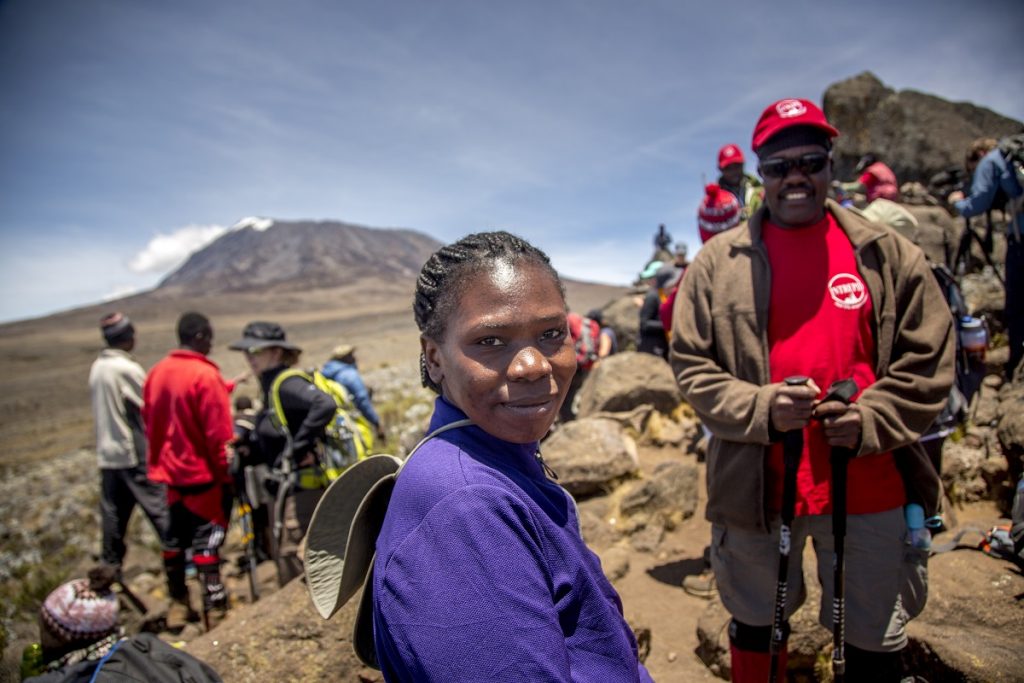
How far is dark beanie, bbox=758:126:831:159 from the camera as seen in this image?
2141mm

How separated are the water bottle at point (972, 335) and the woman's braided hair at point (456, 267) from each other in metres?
2.92

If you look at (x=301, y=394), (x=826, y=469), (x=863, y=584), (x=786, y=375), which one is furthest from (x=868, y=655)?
(x=301, y=394)

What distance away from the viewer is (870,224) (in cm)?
216

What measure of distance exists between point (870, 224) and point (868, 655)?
5.39ft

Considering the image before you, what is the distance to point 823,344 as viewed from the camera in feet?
6.77

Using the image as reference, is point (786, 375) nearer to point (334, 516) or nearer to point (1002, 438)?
point (334, 516)

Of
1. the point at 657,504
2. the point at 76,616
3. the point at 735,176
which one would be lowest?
the point at 657,504

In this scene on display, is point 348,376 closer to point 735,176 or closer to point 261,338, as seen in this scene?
point 261,338

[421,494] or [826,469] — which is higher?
[421,494]

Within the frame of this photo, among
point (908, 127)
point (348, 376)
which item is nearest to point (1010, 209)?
point (348, 376)

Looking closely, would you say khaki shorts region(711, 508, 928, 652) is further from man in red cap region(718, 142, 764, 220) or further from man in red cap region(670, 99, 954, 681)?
man in red cap region(718, 142, 764, 220)

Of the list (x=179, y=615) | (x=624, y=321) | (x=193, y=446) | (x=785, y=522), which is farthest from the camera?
(x=624, y=321)

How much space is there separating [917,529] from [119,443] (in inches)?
212

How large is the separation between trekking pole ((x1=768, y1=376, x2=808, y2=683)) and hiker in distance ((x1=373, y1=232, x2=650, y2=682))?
3.10 ft
